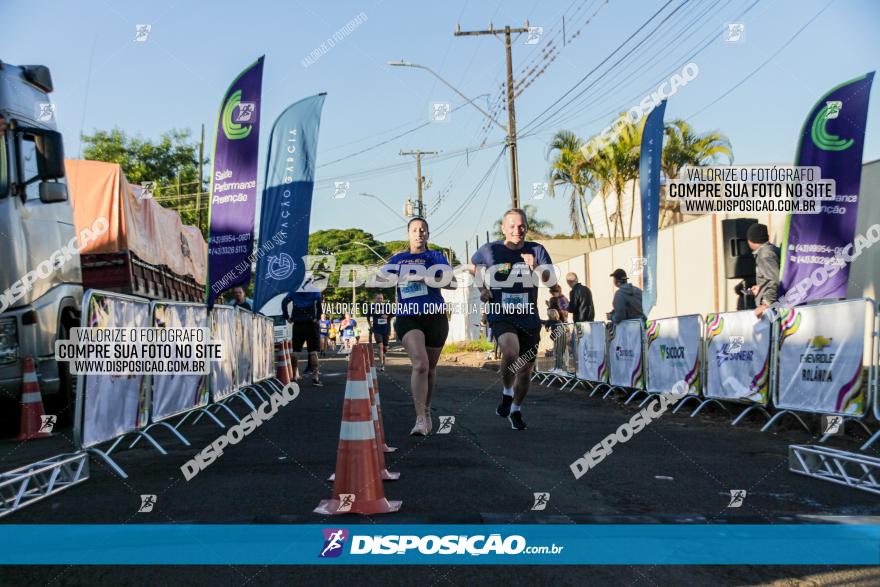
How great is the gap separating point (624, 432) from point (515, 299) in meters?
1.76

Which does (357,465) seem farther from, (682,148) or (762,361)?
(682,148)

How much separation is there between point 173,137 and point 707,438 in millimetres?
42109

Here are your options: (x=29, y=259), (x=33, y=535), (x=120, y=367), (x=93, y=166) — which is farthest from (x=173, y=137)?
(x=33, y=535)

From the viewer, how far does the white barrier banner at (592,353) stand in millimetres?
13648

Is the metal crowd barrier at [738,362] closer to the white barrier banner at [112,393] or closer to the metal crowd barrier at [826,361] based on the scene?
the metal crowd barrier at [826,361]

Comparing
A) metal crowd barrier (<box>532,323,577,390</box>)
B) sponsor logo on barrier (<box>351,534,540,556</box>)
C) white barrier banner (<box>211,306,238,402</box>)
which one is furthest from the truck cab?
metal crowd barrier (<box>532,323,577,390</box>)

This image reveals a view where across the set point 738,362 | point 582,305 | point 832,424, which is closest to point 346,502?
point 832,424

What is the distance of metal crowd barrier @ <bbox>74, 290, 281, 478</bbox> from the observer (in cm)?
608

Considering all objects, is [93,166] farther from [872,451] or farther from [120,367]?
[872,451]

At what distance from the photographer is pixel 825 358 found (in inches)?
310

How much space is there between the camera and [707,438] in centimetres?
812

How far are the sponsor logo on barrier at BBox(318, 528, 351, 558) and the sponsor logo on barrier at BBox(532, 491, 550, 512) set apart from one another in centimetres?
143

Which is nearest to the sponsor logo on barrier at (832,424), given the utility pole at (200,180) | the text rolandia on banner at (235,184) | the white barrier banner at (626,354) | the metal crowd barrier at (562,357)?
the white barrier banner at (626,354)

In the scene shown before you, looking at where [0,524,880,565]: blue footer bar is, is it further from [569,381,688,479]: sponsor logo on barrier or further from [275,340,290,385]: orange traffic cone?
[275,340,290,385]: orange traffic cone
